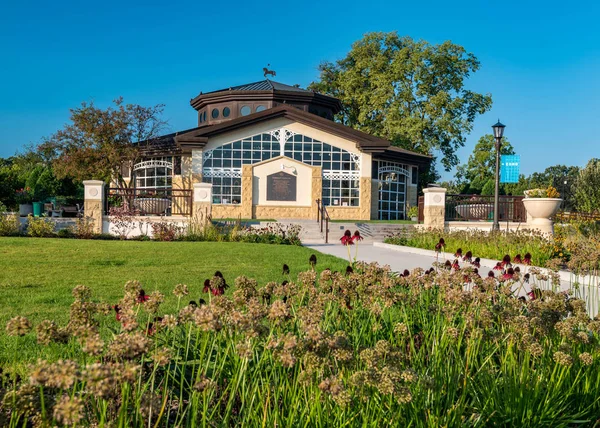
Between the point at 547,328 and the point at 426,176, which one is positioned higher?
the point at 426,176

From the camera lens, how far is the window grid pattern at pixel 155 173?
30141mm

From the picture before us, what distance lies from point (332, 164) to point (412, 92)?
14603 millimetres

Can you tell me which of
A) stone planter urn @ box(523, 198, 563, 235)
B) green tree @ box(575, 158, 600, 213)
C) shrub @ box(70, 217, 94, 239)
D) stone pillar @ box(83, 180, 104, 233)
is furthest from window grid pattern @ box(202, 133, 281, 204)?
green tree @ box(575, 158, 600, 213)

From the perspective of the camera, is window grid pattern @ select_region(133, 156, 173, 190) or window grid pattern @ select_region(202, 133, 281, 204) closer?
window grid pattern @ select_region(202, 133, 281, 204)

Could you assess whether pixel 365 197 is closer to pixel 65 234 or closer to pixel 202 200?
pixel 202 200

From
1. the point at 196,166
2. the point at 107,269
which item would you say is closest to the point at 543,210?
the point at 107,269

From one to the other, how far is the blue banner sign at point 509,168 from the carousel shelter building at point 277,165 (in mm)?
18928

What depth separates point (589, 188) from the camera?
27.2m

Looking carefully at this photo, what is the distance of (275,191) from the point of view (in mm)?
29219

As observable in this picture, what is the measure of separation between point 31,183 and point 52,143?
3.95 metres

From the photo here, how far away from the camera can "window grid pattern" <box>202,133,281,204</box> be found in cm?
2898

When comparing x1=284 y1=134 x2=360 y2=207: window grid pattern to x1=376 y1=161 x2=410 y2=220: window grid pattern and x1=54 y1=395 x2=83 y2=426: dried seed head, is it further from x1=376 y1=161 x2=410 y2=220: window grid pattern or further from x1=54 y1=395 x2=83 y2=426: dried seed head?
x1=54 y1=395 x2=83 y2=426: dried seed head

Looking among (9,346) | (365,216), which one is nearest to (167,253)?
(9,346)

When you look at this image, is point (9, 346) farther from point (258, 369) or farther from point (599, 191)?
point (599, 191)
